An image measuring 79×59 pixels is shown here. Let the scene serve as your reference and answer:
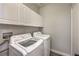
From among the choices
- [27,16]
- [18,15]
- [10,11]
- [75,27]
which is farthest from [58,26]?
[10,11]

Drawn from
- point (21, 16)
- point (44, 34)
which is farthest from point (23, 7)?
point (44, 34)

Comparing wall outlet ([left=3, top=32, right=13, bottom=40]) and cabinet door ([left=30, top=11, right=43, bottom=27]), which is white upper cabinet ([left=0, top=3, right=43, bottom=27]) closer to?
cabinet door ([left=30, top=11, right=43, bottom=27])

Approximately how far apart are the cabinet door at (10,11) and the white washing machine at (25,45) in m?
0.26

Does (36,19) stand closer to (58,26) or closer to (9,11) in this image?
(58,26)

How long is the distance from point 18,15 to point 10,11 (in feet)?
0.47

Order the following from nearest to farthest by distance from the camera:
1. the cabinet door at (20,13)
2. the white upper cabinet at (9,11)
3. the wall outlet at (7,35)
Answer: the white upper cabinet at (9,11)
the wall outlet at (7,35)
the cabinet door at (20,13)

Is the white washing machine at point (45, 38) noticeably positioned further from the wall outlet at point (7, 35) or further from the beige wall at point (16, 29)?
the wall outlet at point (7, 35)

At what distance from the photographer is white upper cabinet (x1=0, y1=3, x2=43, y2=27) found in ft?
3.25

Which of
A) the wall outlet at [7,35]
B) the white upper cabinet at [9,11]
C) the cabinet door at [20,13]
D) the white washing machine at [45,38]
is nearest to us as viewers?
the white upper cabinet at [9,11]

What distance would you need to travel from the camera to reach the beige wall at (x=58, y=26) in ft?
4.31

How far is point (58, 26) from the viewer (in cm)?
138

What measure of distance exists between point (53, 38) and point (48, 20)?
298 millimetres

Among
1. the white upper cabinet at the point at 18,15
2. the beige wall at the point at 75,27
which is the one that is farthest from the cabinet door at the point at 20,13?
the beige wall at the point at 75,27

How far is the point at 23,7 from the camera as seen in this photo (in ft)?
4.23
